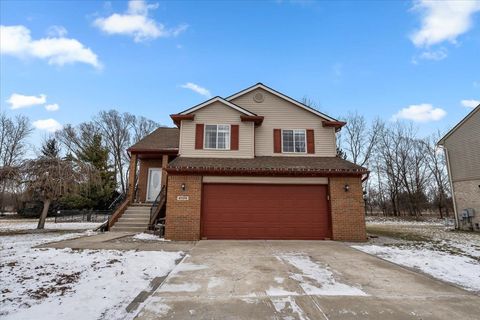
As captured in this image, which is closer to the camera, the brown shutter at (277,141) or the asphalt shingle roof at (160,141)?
the brown shutter at (277,141)

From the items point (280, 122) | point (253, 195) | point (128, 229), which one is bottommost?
point (128, 229)

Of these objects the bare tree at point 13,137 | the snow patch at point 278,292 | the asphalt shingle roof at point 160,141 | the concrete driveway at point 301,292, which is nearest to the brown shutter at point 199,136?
the asphalt shingle roof at point 160,141

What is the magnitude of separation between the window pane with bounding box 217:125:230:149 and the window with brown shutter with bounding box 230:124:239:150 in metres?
0.16

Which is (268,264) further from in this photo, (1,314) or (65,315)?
(1,314)

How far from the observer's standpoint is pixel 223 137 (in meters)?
12.9

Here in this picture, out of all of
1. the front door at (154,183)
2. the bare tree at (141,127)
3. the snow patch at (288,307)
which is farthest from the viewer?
the bare tree at (141,127)

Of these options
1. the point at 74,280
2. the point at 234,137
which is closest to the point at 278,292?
the point at 74,280

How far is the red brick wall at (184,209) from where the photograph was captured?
34.4 feet

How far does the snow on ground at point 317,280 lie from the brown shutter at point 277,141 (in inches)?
279

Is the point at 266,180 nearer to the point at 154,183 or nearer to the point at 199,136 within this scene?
the point at 199,136

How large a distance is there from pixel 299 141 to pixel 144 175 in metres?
9.09

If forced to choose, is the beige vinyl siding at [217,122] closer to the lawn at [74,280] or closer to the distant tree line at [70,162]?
the distant tree line at [70,162]

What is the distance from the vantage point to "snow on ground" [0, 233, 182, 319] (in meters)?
3.55

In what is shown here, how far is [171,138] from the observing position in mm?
16594
